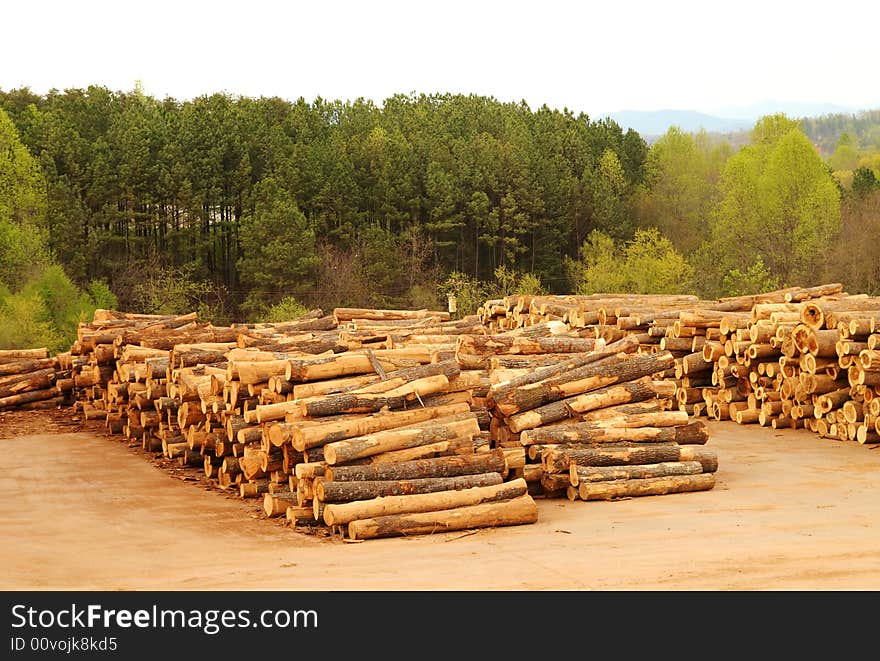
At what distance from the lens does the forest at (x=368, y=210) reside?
163 feet

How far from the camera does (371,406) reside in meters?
12.4

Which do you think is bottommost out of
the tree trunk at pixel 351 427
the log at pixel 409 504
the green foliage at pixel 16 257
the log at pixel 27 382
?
the log at pixel 27 382

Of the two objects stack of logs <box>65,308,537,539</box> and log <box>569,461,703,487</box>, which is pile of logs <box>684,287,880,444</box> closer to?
log <box>569,461,703,487</box>

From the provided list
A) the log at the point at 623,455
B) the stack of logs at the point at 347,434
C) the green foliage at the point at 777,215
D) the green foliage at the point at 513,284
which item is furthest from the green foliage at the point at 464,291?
the log at the point at 623,455

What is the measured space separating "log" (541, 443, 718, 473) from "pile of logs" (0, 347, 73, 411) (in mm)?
14910

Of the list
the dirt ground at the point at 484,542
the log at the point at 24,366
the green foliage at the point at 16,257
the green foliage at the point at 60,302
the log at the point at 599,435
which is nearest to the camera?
the dirt ground at the point at 484,542

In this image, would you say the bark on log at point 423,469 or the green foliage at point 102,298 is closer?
the bark on log at point 423,469

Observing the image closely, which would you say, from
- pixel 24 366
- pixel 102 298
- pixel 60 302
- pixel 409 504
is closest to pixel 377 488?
pixel 409 504

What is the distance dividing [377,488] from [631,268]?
47163 millimetres

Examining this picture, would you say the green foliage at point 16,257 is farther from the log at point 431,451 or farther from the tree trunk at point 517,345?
the log at point 431,451

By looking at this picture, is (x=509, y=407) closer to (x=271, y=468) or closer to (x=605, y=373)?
(x=605, y=373)

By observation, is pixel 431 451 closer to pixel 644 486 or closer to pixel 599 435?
pixel 599 435

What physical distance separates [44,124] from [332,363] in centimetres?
4312

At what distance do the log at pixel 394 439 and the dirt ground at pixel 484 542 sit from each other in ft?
3.16
